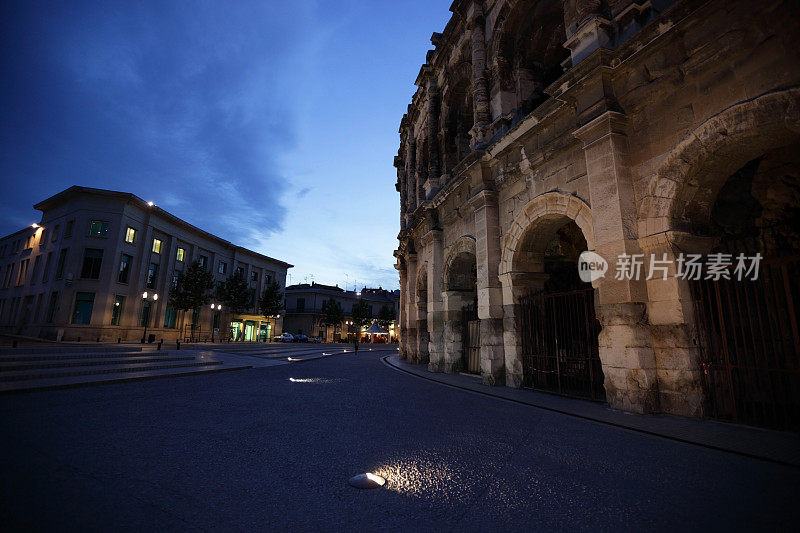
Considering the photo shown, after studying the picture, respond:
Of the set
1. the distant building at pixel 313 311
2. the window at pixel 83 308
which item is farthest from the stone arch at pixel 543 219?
the distant building at pixel 313 311

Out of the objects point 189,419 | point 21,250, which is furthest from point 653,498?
point 21,250

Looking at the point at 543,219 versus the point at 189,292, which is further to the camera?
the point at 189,292

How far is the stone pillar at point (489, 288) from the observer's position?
345 inches

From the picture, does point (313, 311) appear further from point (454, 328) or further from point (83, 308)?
point (454, 328)

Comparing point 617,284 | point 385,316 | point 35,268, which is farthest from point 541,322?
point 385,316

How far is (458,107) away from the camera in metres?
14.4

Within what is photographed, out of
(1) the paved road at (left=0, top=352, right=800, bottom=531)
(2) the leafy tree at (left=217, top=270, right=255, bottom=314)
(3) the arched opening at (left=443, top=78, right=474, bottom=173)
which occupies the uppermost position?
(3) the arched opening at (left=443, top=78, right=474, bottom=173)

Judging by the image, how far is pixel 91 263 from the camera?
25656 mm

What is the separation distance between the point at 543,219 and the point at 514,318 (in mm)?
2442

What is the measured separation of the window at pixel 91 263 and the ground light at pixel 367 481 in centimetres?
3157

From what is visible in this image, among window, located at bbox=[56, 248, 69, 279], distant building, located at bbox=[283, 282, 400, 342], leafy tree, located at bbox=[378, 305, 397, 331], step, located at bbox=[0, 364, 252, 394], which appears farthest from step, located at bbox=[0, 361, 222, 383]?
distant building, located at bbox=[283, 282, 400, 342]

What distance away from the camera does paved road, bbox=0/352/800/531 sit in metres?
2.15

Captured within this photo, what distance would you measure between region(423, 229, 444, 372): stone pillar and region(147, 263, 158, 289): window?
88.5ft

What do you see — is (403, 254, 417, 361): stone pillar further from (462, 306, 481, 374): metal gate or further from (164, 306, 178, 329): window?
(164, 306, 178, 329): window
